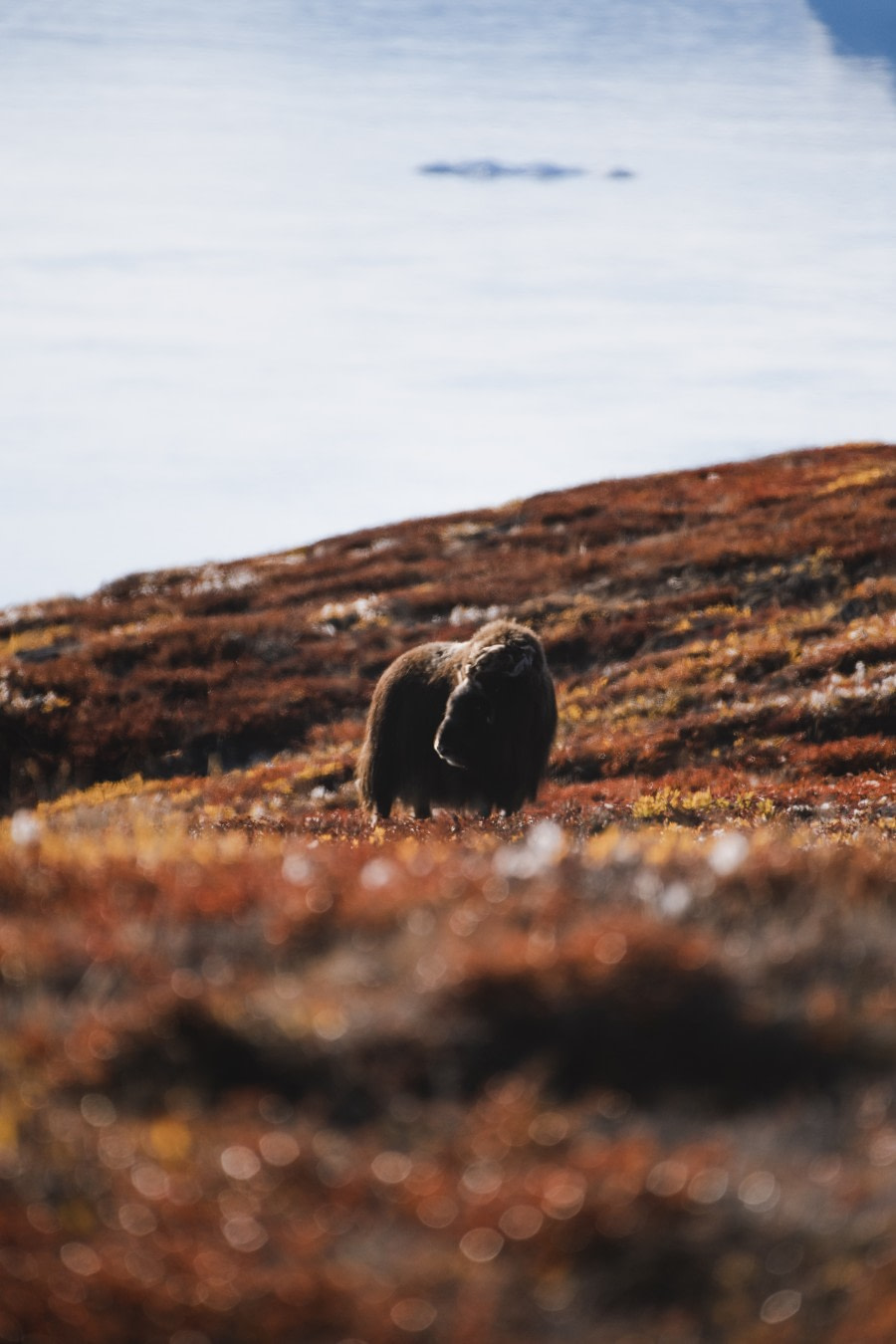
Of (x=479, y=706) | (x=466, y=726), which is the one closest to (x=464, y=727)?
(x=466, y=726)

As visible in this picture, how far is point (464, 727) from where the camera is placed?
40.8ft

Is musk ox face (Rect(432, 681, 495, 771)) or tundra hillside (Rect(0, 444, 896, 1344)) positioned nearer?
tundra hillside (Rect(0, 444, 896, 1344))

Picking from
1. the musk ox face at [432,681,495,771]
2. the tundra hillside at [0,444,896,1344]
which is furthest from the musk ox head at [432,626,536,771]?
the tundra hillside at [0,444,896,1344]

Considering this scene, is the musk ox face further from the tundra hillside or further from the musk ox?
the tundra hillside

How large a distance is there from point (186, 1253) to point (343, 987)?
3.96 ft

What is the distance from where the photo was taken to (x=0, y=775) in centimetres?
2480

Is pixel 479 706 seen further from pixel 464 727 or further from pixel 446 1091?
pixel 446 1091

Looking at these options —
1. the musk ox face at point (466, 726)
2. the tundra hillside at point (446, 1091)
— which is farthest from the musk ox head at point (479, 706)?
the tundra hillside at point (446, 1091)

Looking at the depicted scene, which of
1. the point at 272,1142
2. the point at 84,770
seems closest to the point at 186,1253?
the point at 272,1142

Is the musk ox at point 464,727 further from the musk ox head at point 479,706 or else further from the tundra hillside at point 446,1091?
the tundra hillside at point 446,1091

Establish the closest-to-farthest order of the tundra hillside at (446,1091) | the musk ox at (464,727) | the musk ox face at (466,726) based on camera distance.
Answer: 1. the tundra hillside at (446,1091)
2. the musk ox face at (466,726)
3. the musk ox at (464,727)

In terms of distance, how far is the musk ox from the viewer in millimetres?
12516

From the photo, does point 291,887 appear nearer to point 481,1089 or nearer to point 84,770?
point 481,1089

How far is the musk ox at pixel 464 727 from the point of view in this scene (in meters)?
12.5
